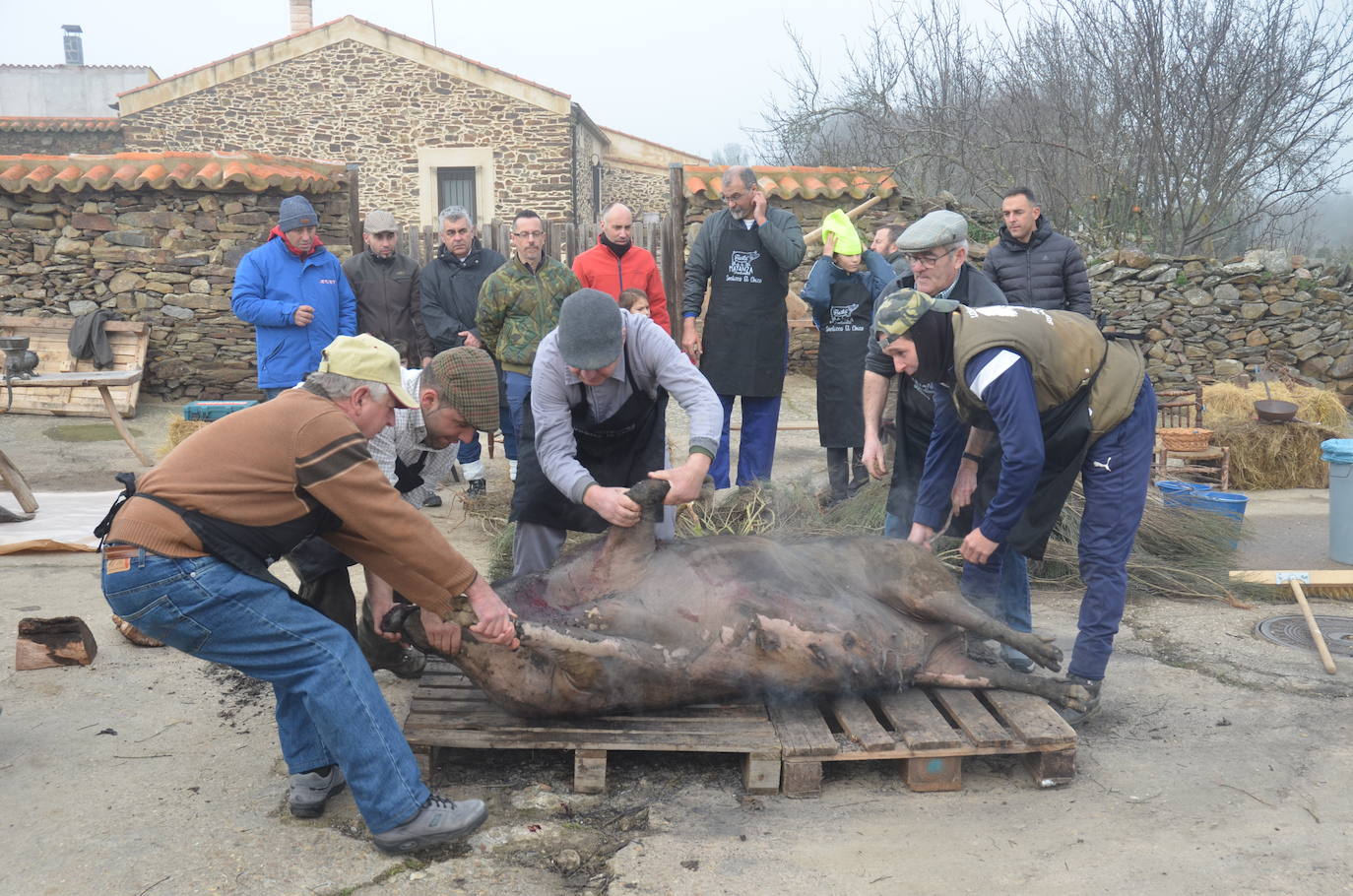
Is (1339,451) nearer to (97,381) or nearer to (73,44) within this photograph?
(97,381)

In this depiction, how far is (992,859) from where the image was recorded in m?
3.07

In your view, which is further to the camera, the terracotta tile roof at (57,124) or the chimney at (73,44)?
the chimney at (73,44)

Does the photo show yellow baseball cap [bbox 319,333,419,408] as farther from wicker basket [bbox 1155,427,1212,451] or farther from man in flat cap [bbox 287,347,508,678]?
wicker basket [bbox 1155,427,1212,451]

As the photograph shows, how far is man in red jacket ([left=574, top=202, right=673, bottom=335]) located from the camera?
678 cm

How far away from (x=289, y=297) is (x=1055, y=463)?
4.94 m

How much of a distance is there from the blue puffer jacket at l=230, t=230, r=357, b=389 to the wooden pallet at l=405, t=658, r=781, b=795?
3756 mm

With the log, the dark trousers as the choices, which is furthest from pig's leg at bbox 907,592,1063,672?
the log

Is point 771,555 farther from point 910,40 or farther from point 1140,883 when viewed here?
point 910,40

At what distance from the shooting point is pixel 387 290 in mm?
7316

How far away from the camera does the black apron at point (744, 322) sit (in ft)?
21.5

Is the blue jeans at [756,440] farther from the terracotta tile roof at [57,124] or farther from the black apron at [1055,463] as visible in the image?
the terracotta tile roof at [57,124]

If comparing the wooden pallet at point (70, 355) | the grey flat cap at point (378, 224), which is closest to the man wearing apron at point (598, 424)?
the grey flat cap at point (378, 224)

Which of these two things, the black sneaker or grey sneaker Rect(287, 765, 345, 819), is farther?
the black sneaker

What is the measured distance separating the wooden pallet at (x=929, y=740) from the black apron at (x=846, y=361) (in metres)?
3.21
